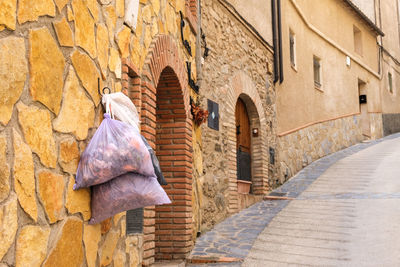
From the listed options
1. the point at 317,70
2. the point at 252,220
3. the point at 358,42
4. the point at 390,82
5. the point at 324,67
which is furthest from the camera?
the point at 390,82

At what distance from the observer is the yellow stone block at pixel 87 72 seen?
3.31m

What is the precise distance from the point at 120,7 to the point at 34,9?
1.46m

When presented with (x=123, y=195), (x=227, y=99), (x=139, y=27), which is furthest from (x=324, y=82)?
(x=123, y=195)

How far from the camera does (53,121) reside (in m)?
2.97

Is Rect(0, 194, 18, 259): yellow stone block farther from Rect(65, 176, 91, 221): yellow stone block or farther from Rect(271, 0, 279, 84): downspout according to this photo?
Rect(271, 0, 279, 84): downspout

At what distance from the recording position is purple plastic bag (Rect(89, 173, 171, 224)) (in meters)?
3.33

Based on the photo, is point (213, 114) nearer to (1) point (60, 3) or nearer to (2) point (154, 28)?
(2) point (154, 28)

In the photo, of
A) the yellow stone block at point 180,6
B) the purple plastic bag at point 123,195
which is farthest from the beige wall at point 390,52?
the purple plastic bag at point 123,195

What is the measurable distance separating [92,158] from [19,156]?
696 mm

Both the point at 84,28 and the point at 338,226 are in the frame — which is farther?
the point at 338,226

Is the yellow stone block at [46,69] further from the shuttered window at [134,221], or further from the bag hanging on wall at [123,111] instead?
the shuttered window at [134,221]

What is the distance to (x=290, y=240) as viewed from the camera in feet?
22.4

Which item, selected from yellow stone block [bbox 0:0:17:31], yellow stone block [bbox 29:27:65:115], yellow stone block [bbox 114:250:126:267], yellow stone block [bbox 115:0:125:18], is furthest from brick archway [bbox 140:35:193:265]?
yellow stone block [bbox 0:0:17:31]

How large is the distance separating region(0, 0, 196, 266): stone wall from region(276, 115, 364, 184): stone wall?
8.05 m
